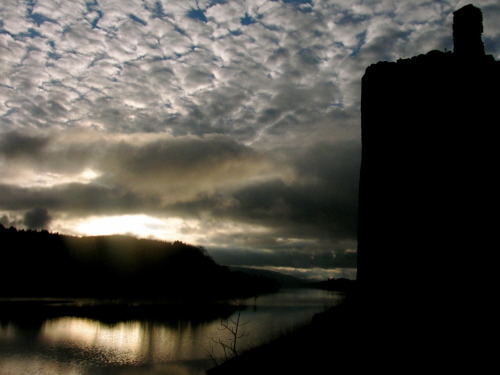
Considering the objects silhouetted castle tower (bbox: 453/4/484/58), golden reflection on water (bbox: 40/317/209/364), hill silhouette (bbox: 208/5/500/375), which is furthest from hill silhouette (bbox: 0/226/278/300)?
silhouetted castle tower (bbox: 453/4/484/58)

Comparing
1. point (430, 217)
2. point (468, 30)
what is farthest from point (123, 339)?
point (468, 30)

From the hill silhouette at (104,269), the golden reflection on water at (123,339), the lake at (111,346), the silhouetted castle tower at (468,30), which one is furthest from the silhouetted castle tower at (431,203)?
the hill silhouette at (104,269)

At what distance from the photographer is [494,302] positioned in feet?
17.0

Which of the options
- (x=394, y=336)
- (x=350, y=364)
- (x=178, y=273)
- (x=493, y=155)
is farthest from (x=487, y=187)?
(x=178, y=273)

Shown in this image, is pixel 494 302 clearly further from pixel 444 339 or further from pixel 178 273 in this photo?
pixel 178 273

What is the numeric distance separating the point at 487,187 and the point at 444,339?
2055 mm

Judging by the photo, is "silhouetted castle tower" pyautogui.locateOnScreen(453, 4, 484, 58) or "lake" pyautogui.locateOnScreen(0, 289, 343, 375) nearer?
"silhouetted castle tower" pyautogui.locateOnScreen(453, 4, 484, 58)

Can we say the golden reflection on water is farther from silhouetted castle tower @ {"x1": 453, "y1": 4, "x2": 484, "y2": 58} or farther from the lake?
silhouetted castle tower @ {"x1": 453, "y1": 4, "x2": 484, "y2": 58}

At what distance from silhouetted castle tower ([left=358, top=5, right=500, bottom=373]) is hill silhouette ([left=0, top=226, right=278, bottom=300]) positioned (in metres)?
79.5

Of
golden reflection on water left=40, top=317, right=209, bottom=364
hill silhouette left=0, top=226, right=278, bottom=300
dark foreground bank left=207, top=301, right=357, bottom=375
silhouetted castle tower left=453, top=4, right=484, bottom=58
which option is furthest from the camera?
hill silhouette left=0, top=226, right=278, bottom=300

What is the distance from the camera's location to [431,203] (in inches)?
214

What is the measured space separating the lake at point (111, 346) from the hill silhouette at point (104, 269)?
149ft

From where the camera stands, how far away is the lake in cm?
2102

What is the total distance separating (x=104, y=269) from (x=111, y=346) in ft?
265
